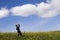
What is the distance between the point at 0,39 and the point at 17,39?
2.82 metres

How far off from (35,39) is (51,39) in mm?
2405

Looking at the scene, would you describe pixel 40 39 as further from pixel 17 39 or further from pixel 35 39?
pixel 17 39

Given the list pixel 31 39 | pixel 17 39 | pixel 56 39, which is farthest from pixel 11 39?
pixel 56 39

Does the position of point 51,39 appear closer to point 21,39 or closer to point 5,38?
point 21,39

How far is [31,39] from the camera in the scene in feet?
83.8

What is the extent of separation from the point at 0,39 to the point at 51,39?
7.73 m

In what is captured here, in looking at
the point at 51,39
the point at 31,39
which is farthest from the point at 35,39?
the point at 51,39

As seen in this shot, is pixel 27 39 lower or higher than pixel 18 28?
lower

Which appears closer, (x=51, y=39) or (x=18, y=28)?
(x=51, y=39)

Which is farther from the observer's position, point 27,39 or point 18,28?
point 18,28

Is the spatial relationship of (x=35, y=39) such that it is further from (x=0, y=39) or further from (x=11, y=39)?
(x=0, y=39)

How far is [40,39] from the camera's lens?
25.8 meters

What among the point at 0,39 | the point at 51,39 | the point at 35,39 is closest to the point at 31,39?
the point at 35,39

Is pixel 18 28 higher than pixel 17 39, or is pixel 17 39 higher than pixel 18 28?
pixel 18 28
